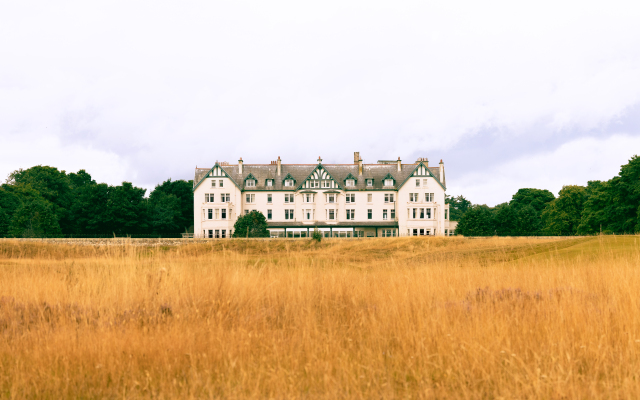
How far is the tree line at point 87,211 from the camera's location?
59031 millimetres

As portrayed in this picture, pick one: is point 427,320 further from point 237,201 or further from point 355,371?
point 237,201

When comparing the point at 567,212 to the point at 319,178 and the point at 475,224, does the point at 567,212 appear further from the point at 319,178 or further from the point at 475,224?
the point at 319,178

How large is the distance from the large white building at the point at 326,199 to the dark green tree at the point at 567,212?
604 inches

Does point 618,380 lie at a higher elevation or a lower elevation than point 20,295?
lower

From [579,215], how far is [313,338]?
72.8 m

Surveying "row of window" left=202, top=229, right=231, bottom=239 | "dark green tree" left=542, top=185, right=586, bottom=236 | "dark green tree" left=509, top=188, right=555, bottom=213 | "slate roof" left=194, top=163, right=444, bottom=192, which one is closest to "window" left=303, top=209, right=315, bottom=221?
"slate roof" left=194, top=163, right=444, bottom=192

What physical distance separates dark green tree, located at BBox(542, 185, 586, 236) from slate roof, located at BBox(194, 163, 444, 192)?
18522 millimetres

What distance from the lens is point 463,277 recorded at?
973 centimetres

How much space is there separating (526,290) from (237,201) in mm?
61455

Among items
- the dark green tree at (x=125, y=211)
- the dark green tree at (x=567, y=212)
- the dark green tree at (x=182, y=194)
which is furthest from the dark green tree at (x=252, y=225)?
the dark green tree at (x=567, y=212)

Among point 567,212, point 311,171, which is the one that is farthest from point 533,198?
point 311,171

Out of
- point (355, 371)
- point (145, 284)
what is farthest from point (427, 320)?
point (145, 284)

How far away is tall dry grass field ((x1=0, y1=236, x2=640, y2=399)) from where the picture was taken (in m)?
4.48

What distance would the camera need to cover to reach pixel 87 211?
68500 mm
